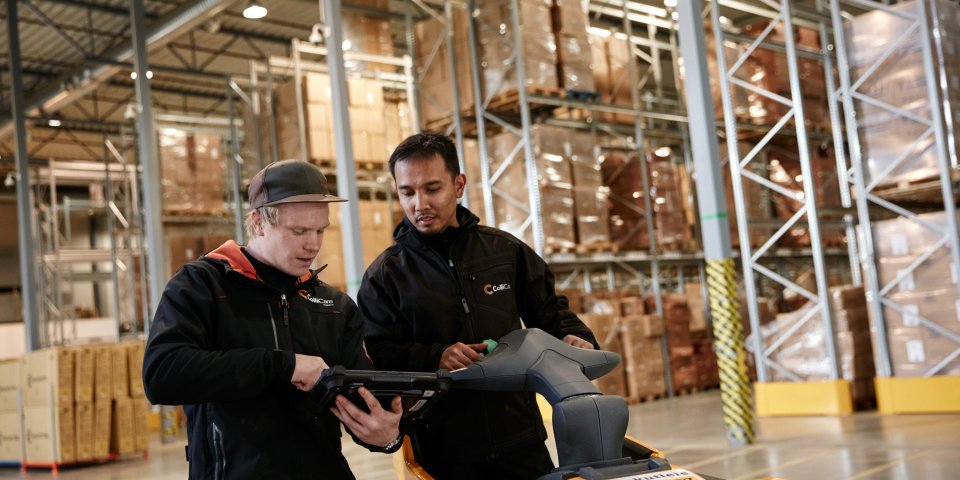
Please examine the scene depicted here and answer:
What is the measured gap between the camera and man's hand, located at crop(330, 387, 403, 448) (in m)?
2.14

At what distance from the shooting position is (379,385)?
2113 mm

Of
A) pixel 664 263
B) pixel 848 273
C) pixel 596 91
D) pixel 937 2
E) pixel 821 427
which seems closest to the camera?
pixel 821 427

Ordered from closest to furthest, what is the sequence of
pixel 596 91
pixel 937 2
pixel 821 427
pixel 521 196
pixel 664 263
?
pixel 821 427 → pixel 937 2 → pixel 521 196 → pixel 596 91 → pixel 664 263

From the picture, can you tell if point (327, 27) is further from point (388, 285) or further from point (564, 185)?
point (388, 285)

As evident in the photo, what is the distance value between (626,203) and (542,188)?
2381 millimetres

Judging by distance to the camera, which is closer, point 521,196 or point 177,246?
point 521,196

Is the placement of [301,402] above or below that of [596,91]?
below

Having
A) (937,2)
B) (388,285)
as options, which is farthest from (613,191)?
(388,285)

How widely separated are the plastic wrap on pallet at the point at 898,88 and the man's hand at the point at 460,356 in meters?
8.42

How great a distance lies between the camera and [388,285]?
2873 mm

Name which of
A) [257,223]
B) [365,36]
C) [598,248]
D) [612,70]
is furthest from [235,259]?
[612,70]

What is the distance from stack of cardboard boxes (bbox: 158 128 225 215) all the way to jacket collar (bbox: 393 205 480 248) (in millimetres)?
13522

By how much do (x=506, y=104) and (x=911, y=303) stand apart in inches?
220

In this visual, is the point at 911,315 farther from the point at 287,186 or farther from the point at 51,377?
the point at 51,377
